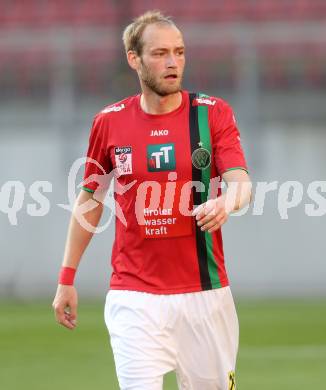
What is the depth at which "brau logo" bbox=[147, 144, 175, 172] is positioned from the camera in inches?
227

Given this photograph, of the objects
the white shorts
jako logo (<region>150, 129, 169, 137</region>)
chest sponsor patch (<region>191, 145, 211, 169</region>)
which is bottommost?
the white shorts

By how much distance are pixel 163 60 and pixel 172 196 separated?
0.67m

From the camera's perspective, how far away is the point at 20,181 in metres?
15.9

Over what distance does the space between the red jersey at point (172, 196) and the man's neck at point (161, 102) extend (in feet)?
0.11

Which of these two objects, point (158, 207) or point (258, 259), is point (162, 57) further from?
point (258, 259)

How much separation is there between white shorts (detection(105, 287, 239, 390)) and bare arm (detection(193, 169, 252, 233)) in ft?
1.99

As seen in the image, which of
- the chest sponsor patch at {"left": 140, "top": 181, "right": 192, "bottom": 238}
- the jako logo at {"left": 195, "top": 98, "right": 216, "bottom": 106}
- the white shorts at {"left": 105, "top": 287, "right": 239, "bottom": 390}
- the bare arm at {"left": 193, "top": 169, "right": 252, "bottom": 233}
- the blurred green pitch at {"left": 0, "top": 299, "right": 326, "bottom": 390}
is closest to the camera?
the bare arm at {"left": 193, "top": 169, "right": 252, "bottom": 233}

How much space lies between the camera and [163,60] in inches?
227

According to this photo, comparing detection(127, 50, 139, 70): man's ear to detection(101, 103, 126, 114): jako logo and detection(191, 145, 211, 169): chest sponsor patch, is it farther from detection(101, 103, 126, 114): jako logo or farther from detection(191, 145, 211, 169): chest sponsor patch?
detection(191, 145, 211, 169): chest sponsor patch

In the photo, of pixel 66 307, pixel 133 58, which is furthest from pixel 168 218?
pixel 133 58

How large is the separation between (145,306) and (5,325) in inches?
333

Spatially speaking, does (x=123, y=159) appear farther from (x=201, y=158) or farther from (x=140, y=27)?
(x=140, y=27)

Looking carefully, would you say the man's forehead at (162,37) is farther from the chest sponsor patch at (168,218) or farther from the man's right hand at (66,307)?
the man's right hand at (66,307)

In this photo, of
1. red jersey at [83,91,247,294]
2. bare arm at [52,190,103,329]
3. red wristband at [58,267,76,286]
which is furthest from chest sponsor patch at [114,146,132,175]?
red wristband at [58,267,76,286]
